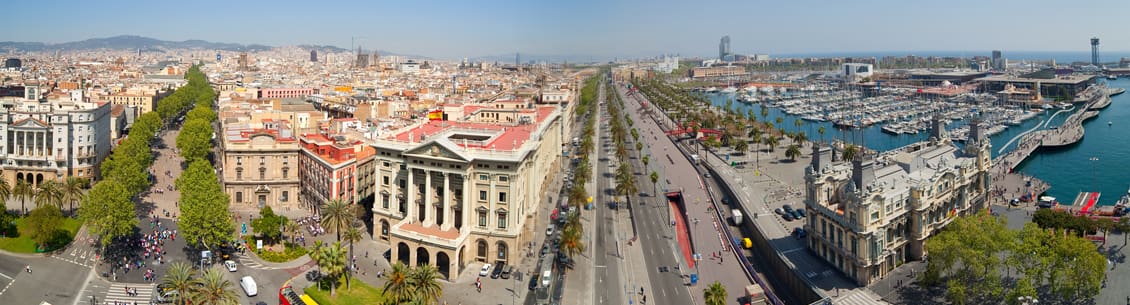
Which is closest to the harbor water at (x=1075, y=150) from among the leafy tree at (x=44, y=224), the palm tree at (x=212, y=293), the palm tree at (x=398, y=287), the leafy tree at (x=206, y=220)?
the palm tree at (x=398, y=287)

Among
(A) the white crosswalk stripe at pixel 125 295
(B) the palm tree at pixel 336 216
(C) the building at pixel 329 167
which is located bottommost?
(A) the white crosswalk stripe at pixel 125 295

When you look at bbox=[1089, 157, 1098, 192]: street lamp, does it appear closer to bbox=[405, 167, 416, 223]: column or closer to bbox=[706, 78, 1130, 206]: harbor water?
bbox=[706, 78, 1130, 206]: harbor water

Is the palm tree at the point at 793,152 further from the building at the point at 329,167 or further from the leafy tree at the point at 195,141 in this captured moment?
the leafy tree at the point at 195,141

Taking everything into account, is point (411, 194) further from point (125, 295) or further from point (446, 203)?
point (125, 295)

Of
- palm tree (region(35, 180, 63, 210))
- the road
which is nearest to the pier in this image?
the road

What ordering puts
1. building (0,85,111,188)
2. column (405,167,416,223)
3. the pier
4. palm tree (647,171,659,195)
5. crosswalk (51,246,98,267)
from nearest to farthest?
crosswalk (51,246,98,267) → column (405,167,416,223) → palm tree (647,171,659,195) → the pier → building (0,85,111,188)

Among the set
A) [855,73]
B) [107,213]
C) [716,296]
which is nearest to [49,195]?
[107,213]
